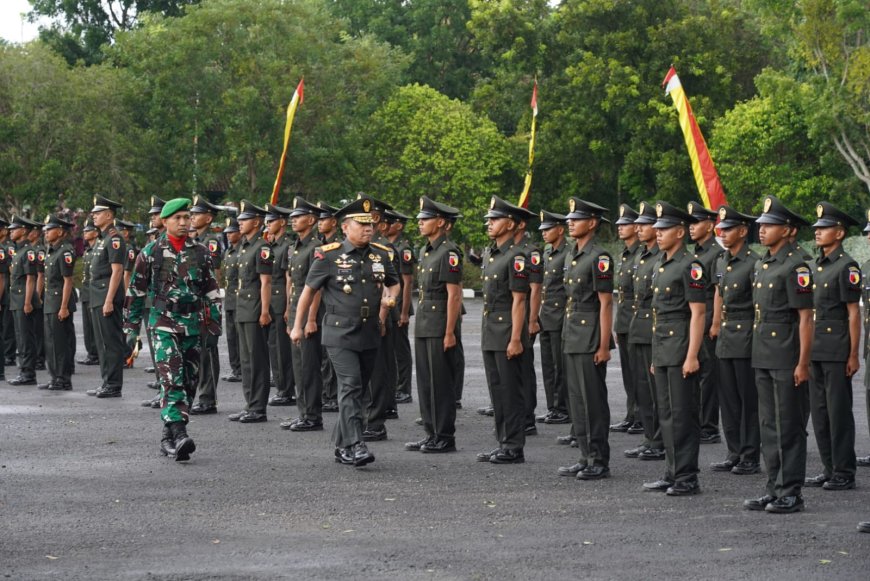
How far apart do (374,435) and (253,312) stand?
2527mm

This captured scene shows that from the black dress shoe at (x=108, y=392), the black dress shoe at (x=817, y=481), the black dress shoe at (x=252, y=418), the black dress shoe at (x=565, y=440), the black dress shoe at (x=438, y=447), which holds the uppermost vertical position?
the black dress shoe at (x=108, y=392)

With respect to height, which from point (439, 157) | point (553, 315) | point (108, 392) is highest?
point (439, 157)

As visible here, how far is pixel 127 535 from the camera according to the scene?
330 inches

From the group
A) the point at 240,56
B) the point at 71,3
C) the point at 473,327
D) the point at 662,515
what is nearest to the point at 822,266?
the point at 662,515

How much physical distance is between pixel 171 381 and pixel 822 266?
5245 millimetres

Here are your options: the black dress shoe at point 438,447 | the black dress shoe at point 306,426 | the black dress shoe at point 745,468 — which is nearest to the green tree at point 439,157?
the black dress shoe at point 306,426

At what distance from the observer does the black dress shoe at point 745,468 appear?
1088 cm

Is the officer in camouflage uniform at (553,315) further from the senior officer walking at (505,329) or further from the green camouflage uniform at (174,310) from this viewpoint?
the green camouflage uniform at (174,310)

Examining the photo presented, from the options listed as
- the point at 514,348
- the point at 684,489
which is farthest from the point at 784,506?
the point at 514,348

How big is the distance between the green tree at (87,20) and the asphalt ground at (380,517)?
4994cm

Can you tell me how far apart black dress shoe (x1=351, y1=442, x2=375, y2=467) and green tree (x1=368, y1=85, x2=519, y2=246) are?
1406 inches

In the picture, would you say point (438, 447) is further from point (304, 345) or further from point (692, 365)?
point (692, 365)

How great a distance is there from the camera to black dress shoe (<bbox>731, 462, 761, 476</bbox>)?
35.7 ft

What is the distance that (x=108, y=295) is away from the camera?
15711mm
